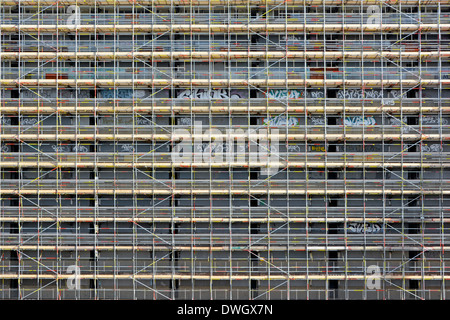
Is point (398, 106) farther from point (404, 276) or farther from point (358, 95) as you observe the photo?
point (404, 276)

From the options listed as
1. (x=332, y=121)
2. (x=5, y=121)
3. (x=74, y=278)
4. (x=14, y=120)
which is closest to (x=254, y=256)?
(x=332, y=121)

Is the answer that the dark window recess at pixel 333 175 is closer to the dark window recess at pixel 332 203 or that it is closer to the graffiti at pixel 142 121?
the dark window recess at pixel 332 203

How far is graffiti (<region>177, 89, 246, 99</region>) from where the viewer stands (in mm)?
14734

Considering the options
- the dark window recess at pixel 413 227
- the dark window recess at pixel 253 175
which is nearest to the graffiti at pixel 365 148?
the dark window recess at pixel 413 227

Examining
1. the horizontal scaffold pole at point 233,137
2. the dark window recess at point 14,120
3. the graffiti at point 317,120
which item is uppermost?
the dark window recess at point 14,120

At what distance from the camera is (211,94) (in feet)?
48.4

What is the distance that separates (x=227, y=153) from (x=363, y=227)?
6463mm

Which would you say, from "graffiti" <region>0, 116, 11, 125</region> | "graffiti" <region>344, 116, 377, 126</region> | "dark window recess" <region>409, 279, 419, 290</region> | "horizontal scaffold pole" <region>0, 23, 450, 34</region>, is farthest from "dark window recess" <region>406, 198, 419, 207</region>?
"graffiti" <region>0, 116, 11, 125</region>

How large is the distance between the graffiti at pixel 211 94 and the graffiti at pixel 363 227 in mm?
7133

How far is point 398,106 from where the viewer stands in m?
14.1

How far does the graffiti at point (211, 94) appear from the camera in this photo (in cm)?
1473

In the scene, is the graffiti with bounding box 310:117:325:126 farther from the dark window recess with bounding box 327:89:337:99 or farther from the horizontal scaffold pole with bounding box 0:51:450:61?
the horizontal scaffold pole with bounding box 0:51:450:61

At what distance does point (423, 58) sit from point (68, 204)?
15954 millimetres

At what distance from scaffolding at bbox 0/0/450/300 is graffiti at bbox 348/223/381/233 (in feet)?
0.25
